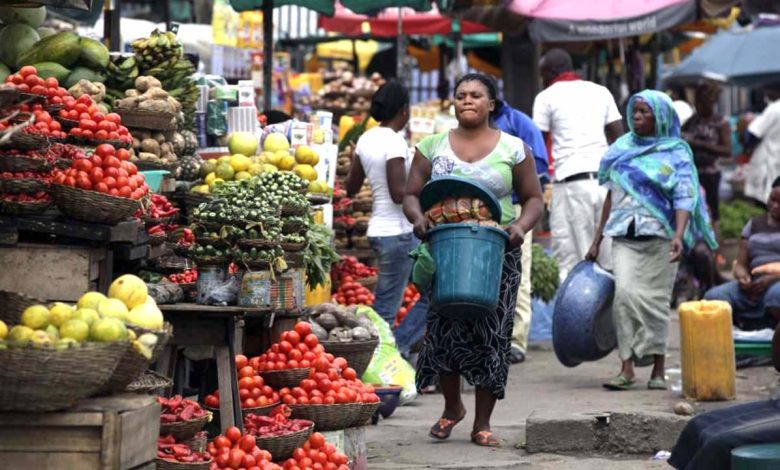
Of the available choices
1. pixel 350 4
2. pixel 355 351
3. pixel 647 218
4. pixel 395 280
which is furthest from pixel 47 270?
pixel 350 4

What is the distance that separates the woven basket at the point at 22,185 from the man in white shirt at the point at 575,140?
6.34 meters

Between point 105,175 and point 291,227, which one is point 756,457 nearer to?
point 105,175

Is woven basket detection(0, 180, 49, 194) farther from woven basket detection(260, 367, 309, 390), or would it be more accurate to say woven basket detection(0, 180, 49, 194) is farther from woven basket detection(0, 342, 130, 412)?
woven basket detection(260, 367, 309, 390)

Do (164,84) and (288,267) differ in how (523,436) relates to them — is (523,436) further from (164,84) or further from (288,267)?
(164,84)

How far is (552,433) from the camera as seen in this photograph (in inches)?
323

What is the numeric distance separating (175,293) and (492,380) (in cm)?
199

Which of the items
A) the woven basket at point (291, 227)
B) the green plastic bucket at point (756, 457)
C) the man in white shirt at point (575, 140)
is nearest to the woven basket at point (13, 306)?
the woven basket at point (291, 227)

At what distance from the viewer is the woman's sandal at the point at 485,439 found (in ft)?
27.0

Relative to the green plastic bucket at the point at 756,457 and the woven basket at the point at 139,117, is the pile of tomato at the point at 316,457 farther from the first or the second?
the woven basket at the point at 139,117

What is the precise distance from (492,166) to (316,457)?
6.85 ft

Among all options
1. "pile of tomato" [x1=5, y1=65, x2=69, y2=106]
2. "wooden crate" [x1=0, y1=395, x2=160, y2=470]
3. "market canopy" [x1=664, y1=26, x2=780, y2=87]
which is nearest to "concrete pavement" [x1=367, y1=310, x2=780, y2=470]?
"pile of tomato" [x1=5, y1=65, x2=69, y2=106]

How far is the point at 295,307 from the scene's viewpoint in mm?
7719

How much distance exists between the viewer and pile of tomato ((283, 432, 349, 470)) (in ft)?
21.9

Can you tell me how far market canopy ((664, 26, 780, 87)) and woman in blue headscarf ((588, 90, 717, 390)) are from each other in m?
15.7
